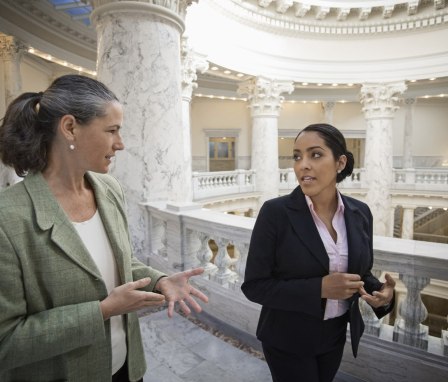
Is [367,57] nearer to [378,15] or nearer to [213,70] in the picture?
[378,15]

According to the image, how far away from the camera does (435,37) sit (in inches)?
535

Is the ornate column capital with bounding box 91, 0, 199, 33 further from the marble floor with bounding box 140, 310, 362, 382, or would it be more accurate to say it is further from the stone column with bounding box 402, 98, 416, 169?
the stone column with bounding box 402, 98, 416, 169

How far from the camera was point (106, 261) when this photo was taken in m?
1.41

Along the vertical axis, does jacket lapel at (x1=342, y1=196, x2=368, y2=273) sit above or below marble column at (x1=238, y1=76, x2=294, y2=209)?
below

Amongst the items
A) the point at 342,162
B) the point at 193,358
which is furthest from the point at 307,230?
the point at 193,358

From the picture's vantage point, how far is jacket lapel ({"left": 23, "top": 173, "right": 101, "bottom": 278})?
3.88ft

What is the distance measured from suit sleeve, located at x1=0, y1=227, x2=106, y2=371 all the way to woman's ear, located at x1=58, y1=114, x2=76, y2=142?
0.42m

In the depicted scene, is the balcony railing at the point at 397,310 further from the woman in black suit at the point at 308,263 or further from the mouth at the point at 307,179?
the mouth at the point at 307,179

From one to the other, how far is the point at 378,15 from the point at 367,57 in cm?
168

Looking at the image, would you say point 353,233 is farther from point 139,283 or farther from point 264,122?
point 264,122

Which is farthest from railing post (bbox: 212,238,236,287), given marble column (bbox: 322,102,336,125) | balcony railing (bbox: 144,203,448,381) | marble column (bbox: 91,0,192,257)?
marble column (bbox: 322,102,336,125)

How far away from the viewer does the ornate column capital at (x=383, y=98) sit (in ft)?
46.6

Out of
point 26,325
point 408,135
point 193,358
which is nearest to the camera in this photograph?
point 26,325

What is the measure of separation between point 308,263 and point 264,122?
485 inches
